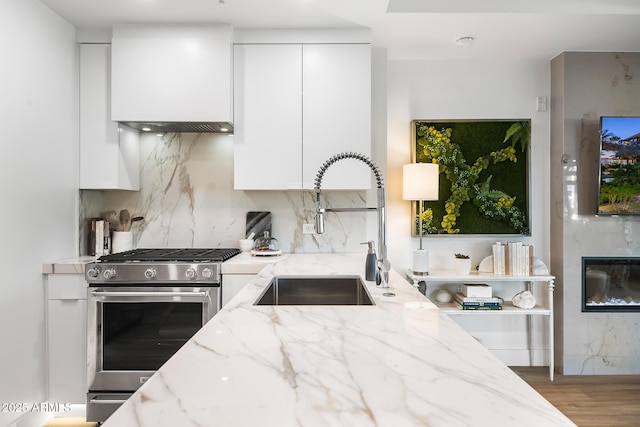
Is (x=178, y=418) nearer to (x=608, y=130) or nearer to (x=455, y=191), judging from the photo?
(x=455, y=191)

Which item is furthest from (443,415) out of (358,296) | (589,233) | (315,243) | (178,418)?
(589,233)

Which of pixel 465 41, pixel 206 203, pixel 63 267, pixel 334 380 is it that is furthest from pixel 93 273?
pixel 465 41

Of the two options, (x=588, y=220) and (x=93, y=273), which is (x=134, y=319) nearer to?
(x=93, y=273)

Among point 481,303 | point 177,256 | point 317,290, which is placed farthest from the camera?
point 481,303

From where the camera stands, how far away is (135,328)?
226 centimetres

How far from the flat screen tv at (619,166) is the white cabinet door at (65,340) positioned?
3.65 m

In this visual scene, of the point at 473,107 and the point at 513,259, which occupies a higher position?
the point at 473,107

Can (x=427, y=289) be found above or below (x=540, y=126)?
below

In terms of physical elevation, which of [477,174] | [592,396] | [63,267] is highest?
[477,174]

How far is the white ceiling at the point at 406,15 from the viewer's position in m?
2.34

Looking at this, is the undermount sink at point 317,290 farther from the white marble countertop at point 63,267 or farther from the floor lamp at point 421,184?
the white marble countertop at point 63,267

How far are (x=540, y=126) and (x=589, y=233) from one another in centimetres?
92

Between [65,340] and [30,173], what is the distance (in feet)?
3.27

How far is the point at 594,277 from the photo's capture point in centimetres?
305
